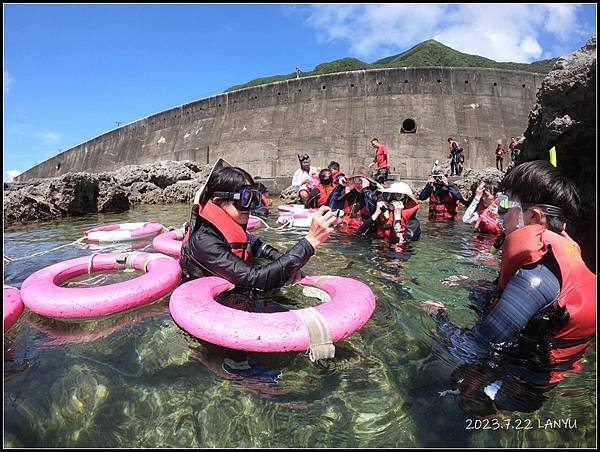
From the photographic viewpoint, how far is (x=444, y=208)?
8484 mm

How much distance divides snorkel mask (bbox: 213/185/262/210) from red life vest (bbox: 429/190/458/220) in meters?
6.92

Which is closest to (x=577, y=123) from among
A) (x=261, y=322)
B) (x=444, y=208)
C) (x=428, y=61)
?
(x=261, y=322)

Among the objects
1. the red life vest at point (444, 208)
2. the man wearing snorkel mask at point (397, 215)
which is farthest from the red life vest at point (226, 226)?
the red life vest at point (444, 208)

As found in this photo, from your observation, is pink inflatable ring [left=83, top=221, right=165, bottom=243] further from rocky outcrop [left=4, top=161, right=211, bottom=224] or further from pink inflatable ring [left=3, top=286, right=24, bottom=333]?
rocky outcrop [left=4, top=161, right=211, bottom=224]

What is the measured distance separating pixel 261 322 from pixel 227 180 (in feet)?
3.76

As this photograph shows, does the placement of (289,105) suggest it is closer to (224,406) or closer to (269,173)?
(269,173)

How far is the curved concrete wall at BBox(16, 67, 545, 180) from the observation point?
17.1m

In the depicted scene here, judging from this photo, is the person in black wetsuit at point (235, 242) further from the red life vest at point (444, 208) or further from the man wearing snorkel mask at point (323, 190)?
the red life vest at point (444, 208)

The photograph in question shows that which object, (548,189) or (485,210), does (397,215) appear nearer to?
(485,210)

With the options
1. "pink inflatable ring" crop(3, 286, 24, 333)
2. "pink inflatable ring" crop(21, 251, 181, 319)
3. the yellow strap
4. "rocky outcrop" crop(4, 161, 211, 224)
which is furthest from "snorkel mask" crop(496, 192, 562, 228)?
"rocky outcrop" crop(4, 161, 211, 224)

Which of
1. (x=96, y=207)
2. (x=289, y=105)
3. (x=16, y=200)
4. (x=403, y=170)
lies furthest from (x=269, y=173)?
(x=16, y=200)

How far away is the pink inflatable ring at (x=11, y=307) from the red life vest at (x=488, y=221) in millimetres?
6408

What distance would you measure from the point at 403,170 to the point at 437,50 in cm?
4121

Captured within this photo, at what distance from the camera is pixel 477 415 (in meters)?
1.66
